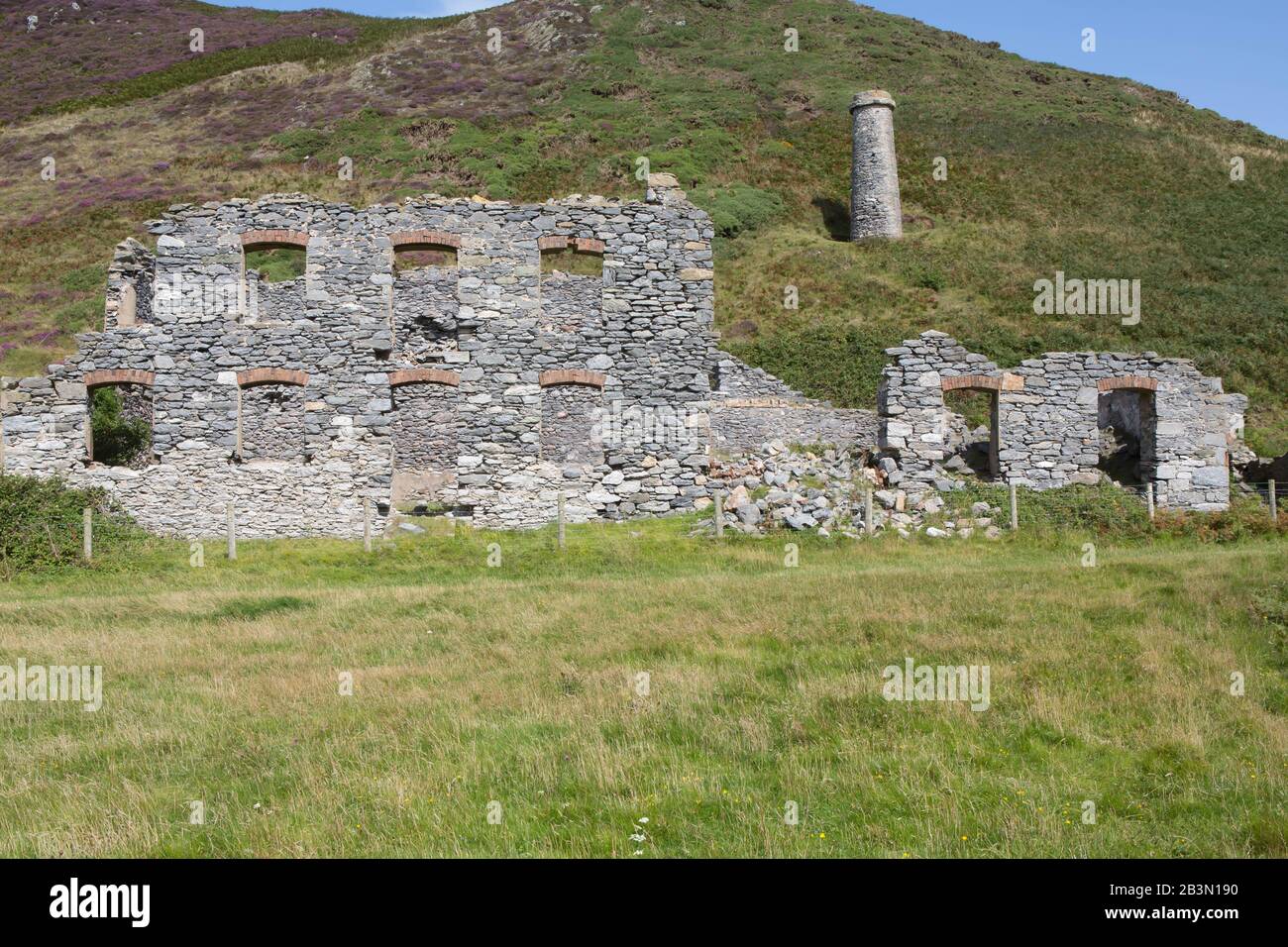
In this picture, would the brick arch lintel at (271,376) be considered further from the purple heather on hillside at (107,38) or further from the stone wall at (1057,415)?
the purple heather on hillside at (107,38)

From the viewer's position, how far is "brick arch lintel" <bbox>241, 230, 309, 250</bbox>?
18.4m

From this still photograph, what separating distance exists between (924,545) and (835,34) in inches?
2538

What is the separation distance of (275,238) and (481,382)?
5389mm

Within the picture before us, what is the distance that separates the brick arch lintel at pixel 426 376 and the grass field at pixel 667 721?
6.11 m

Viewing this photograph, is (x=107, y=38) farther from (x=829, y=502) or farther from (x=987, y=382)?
(x=987, y=382)

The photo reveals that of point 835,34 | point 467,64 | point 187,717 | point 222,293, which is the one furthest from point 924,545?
point 835,34

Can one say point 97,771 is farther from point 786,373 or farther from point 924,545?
point 786,373

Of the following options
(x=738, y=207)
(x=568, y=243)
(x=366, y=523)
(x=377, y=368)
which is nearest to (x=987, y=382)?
(x=568, y=243)

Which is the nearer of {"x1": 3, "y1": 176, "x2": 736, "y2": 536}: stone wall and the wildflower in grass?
the wildflower in grass

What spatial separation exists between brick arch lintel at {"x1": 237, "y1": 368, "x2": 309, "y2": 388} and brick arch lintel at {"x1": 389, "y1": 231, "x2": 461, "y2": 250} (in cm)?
342

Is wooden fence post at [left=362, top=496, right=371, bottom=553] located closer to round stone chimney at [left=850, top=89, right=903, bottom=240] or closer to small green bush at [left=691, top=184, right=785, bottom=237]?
small green bush at [left=691, top=184, right=785, bottom=237]

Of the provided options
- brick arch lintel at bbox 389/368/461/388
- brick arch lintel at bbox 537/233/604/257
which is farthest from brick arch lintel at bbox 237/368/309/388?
brick arch lintel at bbox 537/233/604/257

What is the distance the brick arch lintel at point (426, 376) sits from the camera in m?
17.6

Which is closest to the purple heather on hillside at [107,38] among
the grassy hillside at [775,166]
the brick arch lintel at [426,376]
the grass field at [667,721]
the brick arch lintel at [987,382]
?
the grassy hillside at [775,166]
